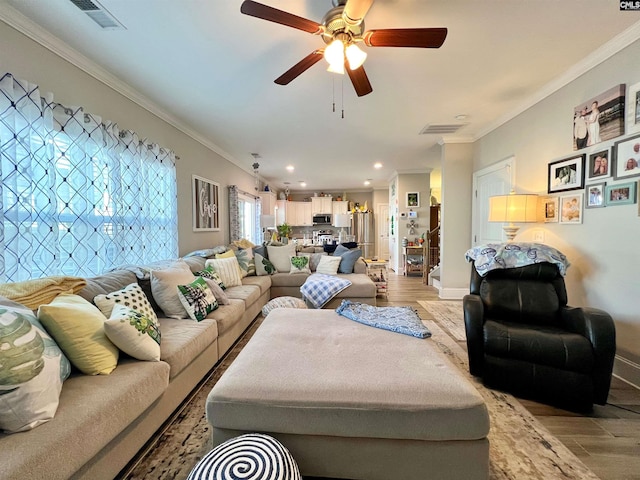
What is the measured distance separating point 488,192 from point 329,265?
106 inches

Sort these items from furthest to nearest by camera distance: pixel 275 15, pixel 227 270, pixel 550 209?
pixel 227 270 < pixel 550 209 < pixel 275 15

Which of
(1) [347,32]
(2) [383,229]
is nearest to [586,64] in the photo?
(1) [347,32]

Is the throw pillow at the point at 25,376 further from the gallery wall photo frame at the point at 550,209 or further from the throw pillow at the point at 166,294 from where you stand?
the gallery wall photo frame at the point at 550,209

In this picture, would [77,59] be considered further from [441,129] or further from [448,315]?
[448,315]

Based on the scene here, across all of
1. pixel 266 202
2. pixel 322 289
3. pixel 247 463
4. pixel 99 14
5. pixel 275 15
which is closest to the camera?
pixel 247 463

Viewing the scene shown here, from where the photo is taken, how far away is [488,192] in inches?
160

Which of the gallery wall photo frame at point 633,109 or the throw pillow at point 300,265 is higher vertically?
the gallery wall photo frame at point 633,109

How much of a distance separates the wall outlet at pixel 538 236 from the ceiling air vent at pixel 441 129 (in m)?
1.81

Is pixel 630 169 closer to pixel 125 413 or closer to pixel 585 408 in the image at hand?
pixel 585 408

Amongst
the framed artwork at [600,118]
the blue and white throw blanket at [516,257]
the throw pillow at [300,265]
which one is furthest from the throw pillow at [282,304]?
the framed artwork at [600,118]

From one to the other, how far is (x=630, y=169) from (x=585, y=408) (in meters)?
1.80

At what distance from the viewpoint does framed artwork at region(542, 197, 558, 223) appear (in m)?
2.79

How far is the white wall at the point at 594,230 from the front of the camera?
2.06 m

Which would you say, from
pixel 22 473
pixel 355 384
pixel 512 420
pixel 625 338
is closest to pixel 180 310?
pixel 22 473
